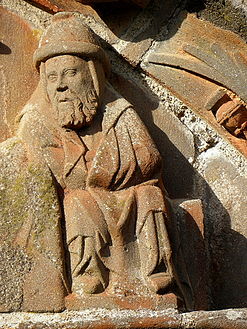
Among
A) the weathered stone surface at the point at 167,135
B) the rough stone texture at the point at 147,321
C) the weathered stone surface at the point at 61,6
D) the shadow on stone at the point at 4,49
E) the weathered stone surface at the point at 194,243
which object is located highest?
the weathered stone surface at the point at 61,6

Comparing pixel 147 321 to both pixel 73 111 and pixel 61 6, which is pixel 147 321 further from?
pixel 61 6

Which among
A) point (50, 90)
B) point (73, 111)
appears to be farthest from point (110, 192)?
point (50, 90)

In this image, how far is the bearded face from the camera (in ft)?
12.9

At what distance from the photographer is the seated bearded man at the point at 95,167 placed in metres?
3.78

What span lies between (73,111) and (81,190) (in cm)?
25

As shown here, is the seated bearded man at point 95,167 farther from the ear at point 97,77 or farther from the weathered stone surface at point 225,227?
the weathered stone surface at point 225,227

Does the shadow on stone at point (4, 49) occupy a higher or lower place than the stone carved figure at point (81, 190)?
higher

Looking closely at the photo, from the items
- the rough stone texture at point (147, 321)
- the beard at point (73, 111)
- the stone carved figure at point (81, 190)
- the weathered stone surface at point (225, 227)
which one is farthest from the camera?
the weathered stone surface at point (225, 227)

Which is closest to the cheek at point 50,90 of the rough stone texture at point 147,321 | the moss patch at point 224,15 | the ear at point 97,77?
the ear at point 97,77

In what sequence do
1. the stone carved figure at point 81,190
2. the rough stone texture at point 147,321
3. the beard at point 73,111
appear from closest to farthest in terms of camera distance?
the rough stone texture at point 147,321 → the stone carved figure at point 81,190 → the beard at point 73,111

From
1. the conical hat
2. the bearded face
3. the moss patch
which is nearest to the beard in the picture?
the bearded face

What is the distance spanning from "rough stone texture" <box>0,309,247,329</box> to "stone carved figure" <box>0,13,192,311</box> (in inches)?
5.4

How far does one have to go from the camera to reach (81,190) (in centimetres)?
388

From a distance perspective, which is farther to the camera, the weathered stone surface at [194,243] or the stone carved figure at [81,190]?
the weathered stone surface at [194,243]
